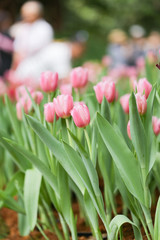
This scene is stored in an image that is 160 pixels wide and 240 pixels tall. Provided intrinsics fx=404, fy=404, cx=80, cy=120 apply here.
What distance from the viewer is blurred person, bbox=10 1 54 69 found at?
4984 mm

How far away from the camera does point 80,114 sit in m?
1.00

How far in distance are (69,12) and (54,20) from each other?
976 millimetres

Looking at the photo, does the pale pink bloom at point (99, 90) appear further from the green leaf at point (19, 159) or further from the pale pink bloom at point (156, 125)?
the green leaf at point (19, 159)

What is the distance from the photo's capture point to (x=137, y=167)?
1014 mm

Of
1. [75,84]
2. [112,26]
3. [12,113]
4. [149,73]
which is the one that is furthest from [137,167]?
[112,26]

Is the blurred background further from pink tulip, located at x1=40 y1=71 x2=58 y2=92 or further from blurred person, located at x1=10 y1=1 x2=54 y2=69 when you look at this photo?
pink tulip, located at x1=40 y1=71 x2=58 y2=92

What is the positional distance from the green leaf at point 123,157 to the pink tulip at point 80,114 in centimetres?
4

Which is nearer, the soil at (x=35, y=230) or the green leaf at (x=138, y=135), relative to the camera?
the green leaf at (x=138, y=135)

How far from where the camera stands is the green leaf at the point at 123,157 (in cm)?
100

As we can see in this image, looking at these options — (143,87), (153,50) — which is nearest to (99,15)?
(153,50)

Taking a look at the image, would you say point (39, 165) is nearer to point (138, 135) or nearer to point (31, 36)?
point (138, 135)

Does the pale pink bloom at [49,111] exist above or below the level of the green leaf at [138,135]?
above

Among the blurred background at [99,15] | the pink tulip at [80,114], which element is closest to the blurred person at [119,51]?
the pink tulip at [80,114]

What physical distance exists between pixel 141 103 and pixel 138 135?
0.09 meters
